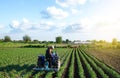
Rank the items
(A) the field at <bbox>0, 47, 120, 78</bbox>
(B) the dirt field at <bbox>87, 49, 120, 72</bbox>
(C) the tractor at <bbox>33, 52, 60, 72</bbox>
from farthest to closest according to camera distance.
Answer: (B) the dirt field at <bbox>87, 49, 120, 72</bbox>
(C) the tractor at <bbox>33, 52, 60, 72</bbox>
(A) the field at <bbox>0, 47, 120, 78</bbox>

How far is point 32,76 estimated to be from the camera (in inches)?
582

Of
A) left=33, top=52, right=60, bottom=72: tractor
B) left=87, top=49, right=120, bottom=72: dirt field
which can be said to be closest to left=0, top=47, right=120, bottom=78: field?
left=33, top=52, right=60, bottom=72: tractor

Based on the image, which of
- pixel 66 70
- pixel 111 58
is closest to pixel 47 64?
pixel 66 70

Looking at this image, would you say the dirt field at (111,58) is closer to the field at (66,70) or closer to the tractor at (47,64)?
the field at (66,70)

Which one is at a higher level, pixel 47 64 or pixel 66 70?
pixel 47 64

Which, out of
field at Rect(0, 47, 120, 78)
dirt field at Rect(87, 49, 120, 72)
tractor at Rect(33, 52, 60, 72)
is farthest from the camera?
dirt field at Rect(87, 49, 120, 72)

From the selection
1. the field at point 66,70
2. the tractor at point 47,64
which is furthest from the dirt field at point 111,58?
the tractor at point 47,64

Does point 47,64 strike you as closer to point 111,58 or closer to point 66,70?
point 66,70

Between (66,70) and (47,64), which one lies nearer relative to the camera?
(47,64)

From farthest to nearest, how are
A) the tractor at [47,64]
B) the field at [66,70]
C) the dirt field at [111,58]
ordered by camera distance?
the dirt field at [111,58]
the tractor at [47,64]
the field at [66,70]

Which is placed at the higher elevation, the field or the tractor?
the tractor

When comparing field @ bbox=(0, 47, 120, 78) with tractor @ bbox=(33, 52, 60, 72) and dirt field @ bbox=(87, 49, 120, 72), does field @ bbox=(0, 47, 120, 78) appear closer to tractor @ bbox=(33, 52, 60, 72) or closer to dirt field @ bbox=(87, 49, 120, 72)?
tractor @ bbox=(33, 52, 60, 72)

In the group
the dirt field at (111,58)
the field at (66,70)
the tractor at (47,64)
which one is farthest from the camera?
the dirt field at (111,58)

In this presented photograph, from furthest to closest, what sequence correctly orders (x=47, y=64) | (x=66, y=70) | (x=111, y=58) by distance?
→ (x=111, y=58) → (x=66, y=70) → (x=47, y=64)
